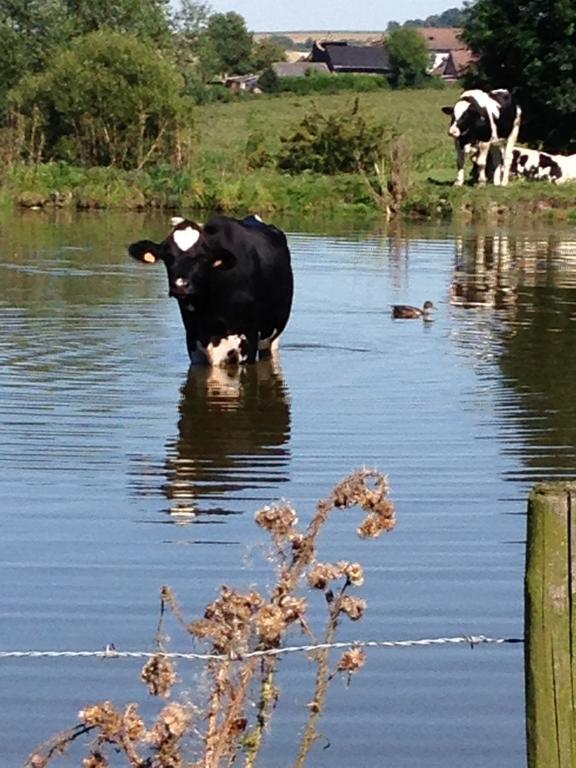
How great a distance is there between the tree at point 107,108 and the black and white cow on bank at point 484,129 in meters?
6.92

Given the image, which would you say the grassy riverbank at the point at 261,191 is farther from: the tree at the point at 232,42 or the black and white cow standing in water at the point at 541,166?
the tree at the point at 232,42

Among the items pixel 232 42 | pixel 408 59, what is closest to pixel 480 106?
pixel 408 59

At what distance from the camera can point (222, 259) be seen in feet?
46.3

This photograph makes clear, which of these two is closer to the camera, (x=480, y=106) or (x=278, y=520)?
(x=278, y=520)

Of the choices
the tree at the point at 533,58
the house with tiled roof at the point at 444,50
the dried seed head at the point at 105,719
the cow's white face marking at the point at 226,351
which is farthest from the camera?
the house with tiled roof at the point at 444,50

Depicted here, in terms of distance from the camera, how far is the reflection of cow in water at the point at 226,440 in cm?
962

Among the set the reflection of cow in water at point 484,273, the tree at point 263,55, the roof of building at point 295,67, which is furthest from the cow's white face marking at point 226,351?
the roof of building at point 295,67

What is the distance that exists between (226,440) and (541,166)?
2940 cm

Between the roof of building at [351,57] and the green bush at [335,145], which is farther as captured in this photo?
the roof of building at [351,57]

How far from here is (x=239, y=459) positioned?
35.1 ft

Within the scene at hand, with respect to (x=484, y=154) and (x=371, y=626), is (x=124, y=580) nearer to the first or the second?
(x=371, y=626)

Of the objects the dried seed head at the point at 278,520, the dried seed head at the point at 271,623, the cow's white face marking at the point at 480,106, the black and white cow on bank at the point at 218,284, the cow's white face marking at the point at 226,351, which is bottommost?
the cow's white face marking at the point at 226,351

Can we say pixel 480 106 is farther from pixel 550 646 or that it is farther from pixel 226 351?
pixel 550 646

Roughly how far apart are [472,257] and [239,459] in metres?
15.6
